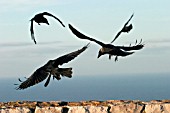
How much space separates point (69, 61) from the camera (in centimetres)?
220

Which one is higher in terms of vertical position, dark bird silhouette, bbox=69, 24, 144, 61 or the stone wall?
the stone wall

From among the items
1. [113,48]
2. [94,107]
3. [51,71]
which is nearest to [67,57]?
[51,71]

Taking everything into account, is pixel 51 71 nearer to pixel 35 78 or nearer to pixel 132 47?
pixel 35 78

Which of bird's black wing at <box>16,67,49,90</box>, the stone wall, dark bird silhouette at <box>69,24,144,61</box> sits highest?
the stone wall

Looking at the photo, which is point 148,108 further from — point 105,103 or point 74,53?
point 74,53

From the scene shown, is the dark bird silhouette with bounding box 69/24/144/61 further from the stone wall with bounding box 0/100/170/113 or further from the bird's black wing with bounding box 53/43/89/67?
the stone wall with bounding box 0/100/170/113

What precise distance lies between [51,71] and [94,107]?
13074 millimetres

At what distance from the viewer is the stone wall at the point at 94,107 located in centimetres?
1516

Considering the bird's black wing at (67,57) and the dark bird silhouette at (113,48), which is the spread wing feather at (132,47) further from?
→ the bird's black wing at (67,57)

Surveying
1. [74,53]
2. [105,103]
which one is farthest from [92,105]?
[74,53]

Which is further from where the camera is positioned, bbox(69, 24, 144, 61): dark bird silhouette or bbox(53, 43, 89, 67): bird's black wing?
bbox(53, 43, 89, 67): bird's black wing

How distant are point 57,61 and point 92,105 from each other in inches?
526

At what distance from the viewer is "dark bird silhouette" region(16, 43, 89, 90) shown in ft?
7.21

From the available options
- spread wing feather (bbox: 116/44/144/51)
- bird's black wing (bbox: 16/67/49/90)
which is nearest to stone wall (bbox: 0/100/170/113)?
bird's black wing (bbox: 16/67/49/90)
